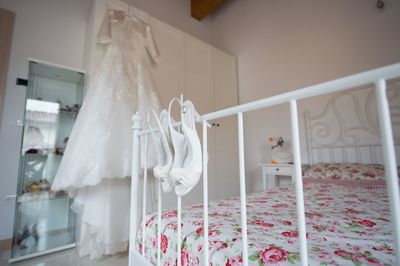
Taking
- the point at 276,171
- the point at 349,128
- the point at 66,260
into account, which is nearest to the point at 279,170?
the point at 276,171

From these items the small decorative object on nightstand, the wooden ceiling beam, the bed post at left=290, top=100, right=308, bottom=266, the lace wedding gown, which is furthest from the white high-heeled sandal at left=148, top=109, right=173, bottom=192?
the wooden ceiling beam

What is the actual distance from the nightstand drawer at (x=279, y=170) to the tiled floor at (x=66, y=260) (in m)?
1.63

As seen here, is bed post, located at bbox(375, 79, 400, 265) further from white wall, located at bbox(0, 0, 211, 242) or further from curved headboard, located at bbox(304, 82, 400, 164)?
white wall, located at bbox(0, 0, 211, 242)

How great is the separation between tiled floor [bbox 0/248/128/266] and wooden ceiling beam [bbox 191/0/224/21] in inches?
133

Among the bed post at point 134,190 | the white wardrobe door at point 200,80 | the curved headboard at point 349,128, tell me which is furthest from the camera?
the white wardrobe door at point 200,80

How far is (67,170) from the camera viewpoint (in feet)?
4.42

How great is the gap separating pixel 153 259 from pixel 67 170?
88cm

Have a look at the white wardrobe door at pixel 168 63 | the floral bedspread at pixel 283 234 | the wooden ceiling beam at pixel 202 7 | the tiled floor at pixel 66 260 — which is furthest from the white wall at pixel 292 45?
the tiled floor at pixel 66 260

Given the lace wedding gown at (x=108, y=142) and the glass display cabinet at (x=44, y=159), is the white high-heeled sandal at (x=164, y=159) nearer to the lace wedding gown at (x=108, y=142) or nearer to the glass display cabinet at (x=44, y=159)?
the lace wedding gown at (x=108, y=142)

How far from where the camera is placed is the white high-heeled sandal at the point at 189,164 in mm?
661

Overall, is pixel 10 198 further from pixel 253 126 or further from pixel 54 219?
pixel 253 126

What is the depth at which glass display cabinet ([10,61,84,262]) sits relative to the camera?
1.72m

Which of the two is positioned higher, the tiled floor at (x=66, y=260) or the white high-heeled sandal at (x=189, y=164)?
the white high-heeled sandal at (x=189, y=164)

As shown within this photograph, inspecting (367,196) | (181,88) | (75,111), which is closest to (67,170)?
(75,111)
